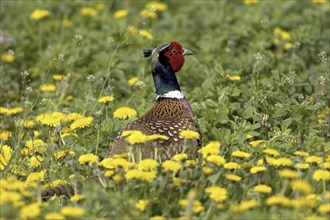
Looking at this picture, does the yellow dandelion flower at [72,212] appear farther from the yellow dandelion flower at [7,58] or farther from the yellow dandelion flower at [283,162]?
the yellow dandelion flower at [7,58]

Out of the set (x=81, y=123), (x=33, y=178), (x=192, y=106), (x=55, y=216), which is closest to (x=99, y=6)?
(x=192, y=106)

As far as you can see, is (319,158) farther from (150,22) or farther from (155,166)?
(150,22)

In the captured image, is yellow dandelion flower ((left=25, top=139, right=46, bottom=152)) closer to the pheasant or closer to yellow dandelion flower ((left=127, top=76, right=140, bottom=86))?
the pheasant

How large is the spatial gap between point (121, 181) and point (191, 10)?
7.17 metres

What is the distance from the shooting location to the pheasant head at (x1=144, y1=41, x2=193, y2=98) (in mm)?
7859

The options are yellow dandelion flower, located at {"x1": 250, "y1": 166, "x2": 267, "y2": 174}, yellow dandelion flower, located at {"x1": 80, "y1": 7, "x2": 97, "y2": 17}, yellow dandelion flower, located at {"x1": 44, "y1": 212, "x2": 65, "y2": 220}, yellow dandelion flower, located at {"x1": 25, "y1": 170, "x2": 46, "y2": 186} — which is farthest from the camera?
yellow dandelion flower, located at {"x1": 80, "y1": 7, "x2": 97, "y2": 17}

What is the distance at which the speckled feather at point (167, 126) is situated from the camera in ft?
22.8

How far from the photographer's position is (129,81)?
9.33 meters

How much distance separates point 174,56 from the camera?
794 cm

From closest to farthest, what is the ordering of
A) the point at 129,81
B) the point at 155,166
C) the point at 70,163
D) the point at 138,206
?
the point at 138,206 < the point at 155,166 < the point at 70,163 < the point at 129,81

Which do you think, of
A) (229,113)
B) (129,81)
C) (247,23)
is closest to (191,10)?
(247,23)

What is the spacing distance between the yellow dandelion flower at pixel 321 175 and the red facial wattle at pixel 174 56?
2314 mm

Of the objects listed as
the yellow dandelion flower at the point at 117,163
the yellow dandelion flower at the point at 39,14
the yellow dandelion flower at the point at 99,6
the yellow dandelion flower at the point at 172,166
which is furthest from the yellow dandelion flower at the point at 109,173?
the yellow dandelion flower at the point at 99,6

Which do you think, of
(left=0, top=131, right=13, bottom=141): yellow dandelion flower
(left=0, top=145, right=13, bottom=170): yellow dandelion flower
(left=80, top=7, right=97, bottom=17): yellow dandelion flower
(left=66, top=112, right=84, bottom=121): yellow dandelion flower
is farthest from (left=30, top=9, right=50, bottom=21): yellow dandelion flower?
(left=0, top=145, right=13, bottom=170): yellow dandelion flower
